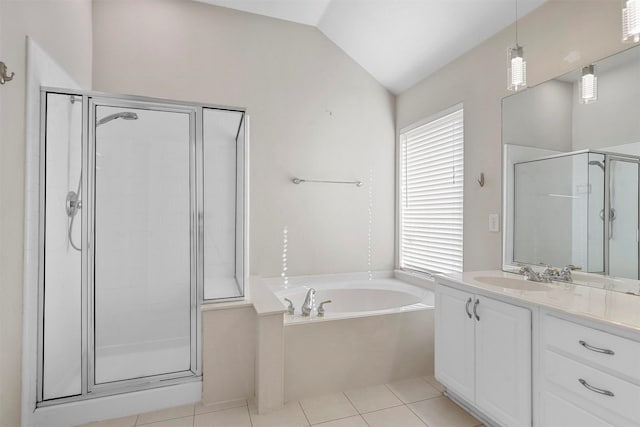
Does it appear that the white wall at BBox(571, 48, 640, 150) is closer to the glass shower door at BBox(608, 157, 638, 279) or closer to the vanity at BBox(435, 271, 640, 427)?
the glass shower door at BBox(608, 157, 638, 279)

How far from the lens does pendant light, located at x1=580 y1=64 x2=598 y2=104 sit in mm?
1713

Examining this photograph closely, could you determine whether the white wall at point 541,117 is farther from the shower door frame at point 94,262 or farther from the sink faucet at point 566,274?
the shower door frame at point 94,262

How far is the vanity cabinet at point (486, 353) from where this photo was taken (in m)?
1.48

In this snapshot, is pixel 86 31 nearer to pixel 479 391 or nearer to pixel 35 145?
pixel 35 145

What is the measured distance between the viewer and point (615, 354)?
1.14 meters

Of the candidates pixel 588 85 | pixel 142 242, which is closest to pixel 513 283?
pixel 588 85

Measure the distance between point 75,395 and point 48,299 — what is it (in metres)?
0.56

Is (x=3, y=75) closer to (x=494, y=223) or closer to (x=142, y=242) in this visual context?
(x=142, y=242)

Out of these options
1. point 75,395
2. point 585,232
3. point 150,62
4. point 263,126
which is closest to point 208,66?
point 150,62

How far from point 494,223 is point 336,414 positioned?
1.63 m

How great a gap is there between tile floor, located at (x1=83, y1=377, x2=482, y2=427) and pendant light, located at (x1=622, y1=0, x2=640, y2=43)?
1984 millimetres

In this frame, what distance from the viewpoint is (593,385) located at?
1.20 metres

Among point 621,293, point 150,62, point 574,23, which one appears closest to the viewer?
point 621,293

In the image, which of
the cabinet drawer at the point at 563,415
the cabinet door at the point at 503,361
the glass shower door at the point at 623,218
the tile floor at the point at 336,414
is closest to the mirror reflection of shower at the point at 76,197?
the tile floor at the point at 336,414
